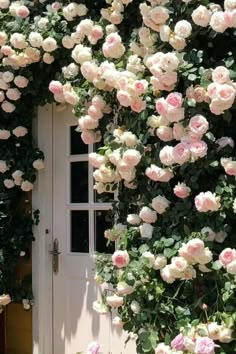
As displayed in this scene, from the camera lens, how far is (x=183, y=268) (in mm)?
2781

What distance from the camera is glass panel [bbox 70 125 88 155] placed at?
164 inches

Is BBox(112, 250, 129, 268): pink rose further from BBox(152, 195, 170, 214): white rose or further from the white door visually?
the white door

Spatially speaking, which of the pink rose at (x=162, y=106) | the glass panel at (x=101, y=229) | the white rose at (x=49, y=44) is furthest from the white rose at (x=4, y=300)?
the pink rose at (x=162, y=106)

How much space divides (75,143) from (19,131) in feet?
1.33

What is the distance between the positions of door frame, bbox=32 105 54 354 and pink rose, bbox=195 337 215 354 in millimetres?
1820

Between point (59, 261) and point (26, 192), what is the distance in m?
0.57

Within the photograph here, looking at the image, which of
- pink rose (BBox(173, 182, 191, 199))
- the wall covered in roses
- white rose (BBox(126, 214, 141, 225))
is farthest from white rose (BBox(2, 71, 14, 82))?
pink rose (BBox(173, 182, 191, 199))

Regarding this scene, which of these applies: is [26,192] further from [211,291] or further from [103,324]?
[211,291]

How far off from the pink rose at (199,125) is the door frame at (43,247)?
5.45ft

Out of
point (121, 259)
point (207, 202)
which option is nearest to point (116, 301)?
point (121, 259)

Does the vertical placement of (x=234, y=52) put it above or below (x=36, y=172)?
above

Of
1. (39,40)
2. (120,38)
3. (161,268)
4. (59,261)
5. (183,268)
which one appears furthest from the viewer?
(59,261)

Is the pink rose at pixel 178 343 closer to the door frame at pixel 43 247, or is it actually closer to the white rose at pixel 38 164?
the door frame at pixel 43 247

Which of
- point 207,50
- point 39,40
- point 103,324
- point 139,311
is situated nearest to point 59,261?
point 103,324
